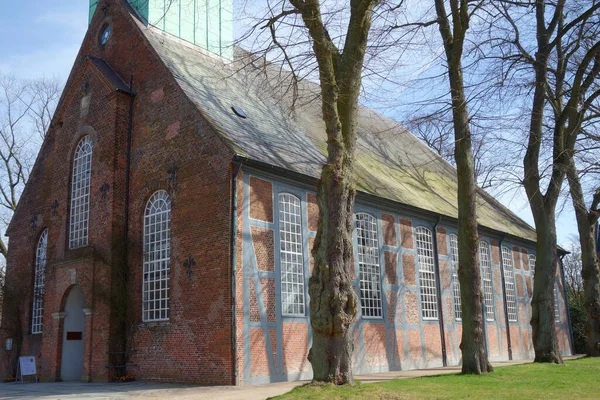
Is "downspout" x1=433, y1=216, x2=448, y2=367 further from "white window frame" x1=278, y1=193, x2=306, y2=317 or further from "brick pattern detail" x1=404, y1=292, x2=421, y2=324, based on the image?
"white window frame" x1=278, y1=193, x2=306, y2=317

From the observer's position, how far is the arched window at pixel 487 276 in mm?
24719

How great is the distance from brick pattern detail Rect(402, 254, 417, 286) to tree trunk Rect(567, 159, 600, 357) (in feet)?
19.5

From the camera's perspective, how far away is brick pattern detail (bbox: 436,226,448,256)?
22.8 m

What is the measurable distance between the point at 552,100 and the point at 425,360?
9695 millimetres

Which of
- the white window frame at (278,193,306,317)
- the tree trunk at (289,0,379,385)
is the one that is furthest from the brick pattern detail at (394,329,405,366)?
the tree trunk at (289,0,379,385)

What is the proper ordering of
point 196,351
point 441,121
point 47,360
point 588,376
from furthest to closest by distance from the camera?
point 47,360
point 441,121
point 196,351
point 588,376

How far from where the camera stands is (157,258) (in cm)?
1666

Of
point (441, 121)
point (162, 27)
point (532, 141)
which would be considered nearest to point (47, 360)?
point (162, 27)

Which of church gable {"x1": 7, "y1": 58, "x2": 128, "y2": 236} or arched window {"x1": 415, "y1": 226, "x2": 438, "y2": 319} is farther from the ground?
church gable {"x1": 7, "y1": 58, "x2": 128, "y2": 236}

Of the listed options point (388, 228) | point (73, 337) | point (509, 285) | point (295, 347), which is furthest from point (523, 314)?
point (73, 337)

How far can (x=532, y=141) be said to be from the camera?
18.7 m

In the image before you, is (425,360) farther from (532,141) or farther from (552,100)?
(552,100)

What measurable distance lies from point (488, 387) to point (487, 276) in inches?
551

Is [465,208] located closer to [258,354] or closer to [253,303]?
[253,303]
